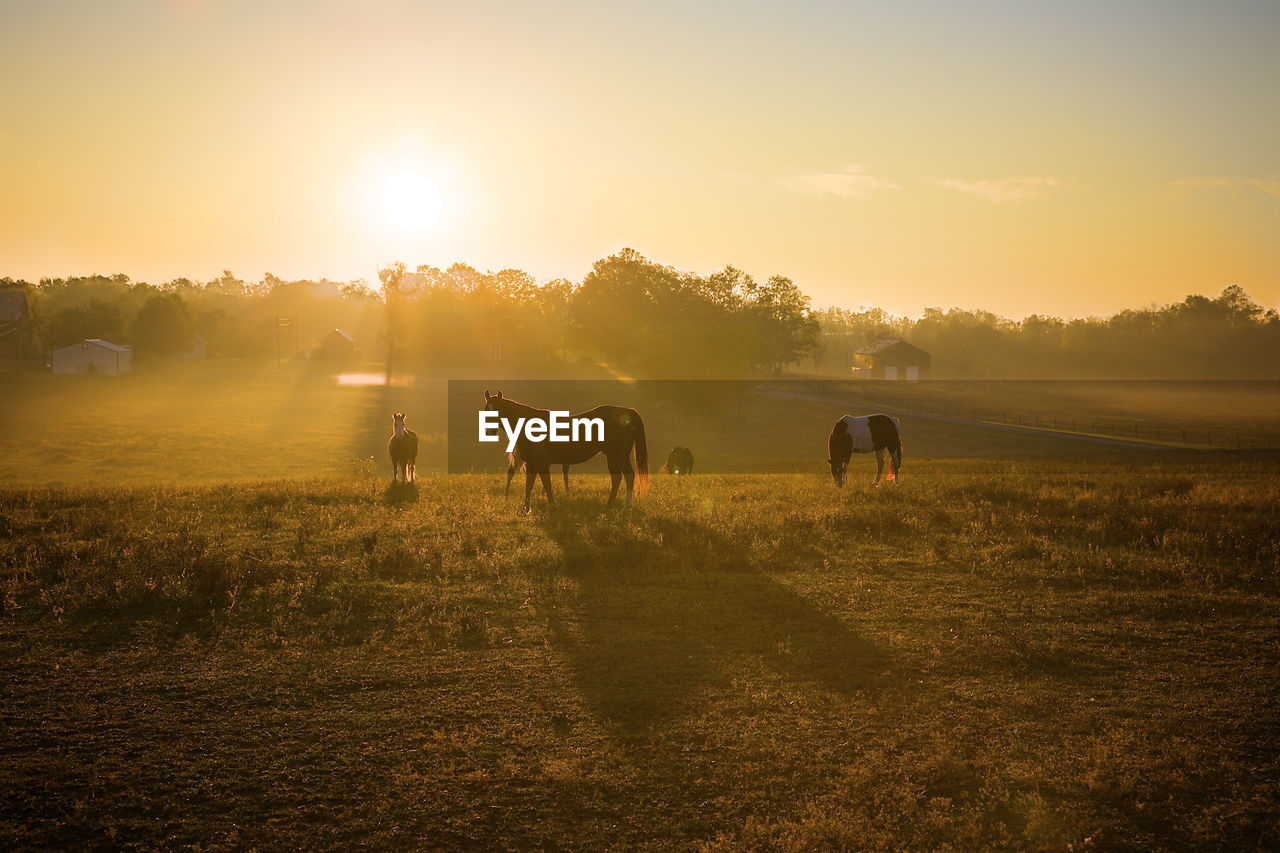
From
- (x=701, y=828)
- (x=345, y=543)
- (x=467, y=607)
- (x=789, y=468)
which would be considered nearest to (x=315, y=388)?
(x=789, y=468)

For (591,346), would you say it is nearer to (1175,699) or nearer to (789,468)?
(789,468)

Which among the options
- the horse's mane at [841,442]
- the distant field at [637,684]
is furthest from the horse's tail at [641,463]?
the horse's mane at [841,442]

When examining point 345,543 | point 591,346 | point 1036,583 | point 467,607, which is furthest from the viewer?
point 591,346

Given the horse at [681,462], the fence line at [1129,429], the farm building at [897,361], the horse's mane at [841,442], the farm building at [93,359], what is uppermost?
the farm building at [897,361]

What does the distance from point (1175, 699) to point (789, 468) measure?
29.1 meters

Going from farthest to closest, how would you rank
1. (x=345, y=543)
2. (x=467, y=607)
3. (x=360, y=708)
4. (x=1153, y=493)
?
(x=1153, y=493) → (x=345, y=543) → (x=467, y=607) → (x=360, y=708)

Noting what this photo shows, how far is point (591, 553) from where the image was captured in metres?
13.2

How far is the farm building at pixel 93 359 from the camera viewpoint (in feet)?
256

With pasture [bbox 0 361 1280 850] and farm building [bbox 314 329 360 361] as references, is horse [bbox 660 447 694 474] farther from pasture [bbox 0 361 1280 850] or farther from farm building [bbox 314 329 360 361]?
farm building [bbox 314 329 360 361]

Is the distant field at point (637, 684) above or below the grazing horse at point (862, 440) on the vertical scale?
below

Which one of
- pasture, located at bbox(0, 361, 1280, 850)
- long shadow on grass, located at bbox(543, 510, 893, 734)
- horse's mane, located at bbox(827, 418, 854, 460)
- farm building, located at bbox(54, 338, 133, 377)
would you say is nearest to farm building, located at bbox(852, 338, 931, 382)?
farm building, located at bbox(54, 338, 133, 377)

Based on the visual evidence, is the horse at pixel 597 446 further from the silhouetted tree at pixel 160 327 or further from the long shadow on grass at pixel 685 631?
the silhouetted tree at pixel 160 327

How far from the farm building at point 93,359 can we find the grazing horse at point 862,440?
250 feet

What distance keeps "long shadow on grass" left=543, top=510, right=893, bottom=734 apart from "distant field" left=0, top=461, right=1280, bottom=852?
0.18 ft
